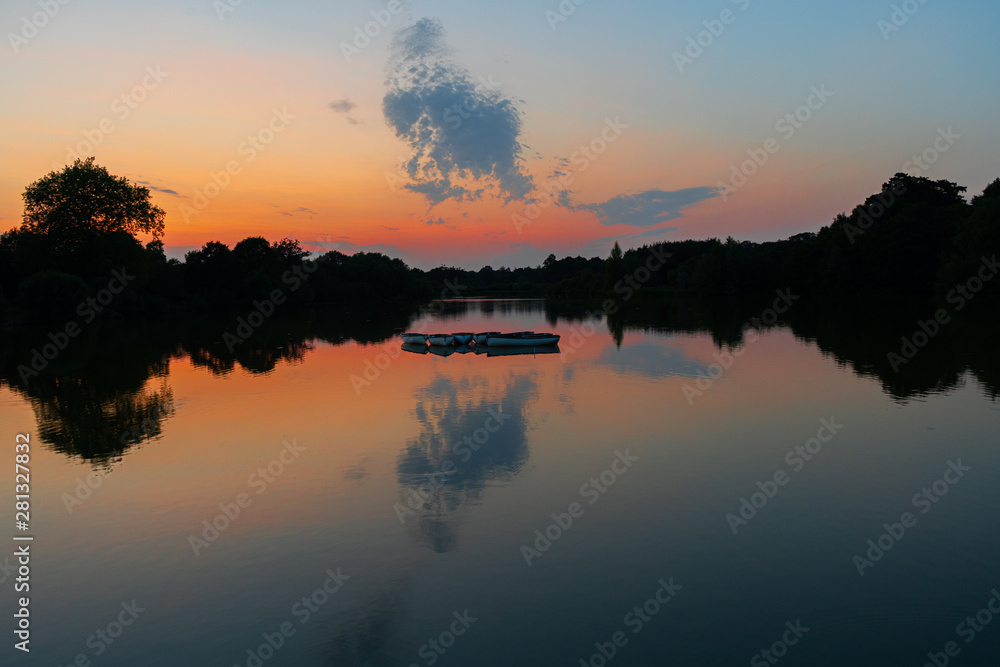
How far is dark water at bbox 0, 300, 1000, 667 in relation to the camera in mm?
6188

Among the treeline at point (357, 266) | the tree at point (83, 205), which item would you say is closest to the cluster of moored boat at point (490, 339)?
the treeline at point (357, 266)

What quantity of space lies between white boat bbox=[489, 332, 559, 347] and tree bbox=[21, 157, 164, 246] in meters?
47.7

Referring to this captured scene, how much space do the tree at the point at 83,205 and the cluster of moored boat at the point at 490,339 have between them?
4278 centimetres

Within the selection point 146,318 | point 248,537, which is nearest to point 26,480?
point 248,537

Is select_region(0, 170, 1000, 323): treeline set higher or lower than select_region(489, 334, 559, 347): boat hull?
higher

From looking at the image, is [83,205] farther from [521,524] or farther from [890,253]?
[890,253]

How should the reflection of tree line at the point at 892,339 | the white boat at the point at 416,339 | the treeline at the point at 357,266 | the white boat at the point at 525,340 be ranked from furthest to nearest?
the treeline at the point at 357,266
the white boat at the point at 416,339
the white boat at the point at 525,340
the reflection of tree line at the point at 892,339

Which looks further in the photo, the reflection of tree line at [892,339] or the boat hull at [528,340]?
the boat hull at [528,340]

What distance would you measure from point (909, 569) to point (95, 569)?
10.1m

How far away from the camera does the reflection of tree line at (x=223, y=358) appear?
15992 millimetres

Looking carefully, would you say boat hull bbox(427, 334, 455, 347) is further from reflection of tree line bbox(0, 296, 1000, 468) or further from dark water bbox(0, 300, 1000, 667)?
dark water bbox(0, 300, 1000, 667)

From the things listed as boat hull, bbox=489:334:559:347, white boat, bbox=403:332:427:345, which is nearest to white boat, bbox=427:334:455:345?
white boat, bbox=403:332:427:345

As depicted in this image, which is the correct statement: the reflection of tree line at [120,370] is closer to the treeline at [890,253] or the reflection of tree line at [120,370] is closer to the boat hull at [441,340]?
the boat hull at [441,340]

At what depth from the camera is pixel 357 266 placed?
384 feet
